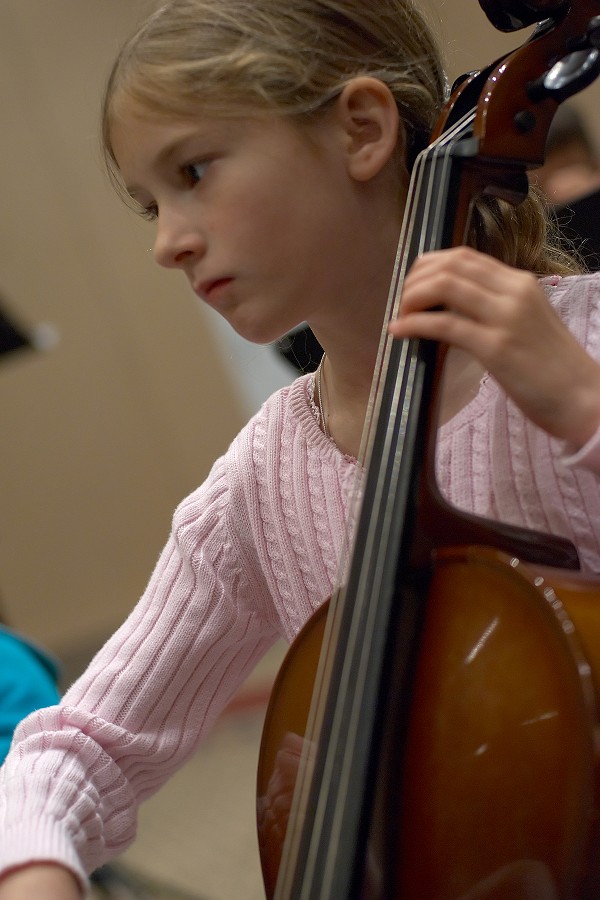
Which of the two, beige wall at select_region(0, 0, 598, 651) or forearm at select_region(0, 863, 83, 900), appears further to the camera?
beige wall at select_region(0, 0, 598, 651)

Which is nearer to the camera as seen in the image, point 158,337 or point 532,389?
point 532,389

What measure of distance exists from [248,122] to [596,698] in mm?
457

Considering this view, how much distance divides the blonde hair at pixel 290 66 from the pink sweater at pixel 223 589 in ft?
0.29

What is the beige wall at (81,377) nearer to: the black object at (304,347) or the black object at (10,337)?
the black object at (10,337)

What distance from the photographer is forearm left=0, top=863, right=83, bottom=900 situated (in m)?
0.62

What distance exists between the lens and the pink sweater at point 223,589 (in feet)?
2.26

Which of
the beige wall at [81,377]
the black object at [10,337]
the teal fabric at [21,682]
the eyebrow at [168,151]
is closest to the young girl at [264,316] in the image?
the eyebrow at [168,151]

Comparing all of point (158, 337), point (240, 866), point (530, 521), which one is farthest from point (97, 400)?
point (530, 521)

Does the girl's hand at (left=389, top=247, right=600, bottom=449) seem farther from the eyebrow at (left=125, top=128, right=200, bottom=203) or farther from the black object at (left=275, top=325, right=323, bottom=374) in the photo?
the black object at (left=275, top=325, right=323, bottom=374)

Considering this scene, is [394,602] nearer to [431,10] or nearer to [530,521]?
[530,521]

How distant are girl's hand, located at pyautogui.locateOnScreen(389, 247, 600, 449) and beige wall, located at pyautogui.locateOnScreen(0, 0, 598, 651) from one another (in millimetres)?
2619

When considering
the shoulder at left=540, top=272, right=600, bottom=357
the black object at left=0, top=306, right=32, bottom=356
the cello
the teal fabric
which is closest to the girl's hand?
the cello

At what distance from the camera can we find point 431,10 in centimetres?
95

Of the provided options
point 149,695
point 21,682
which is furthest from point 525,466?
point 21,682
